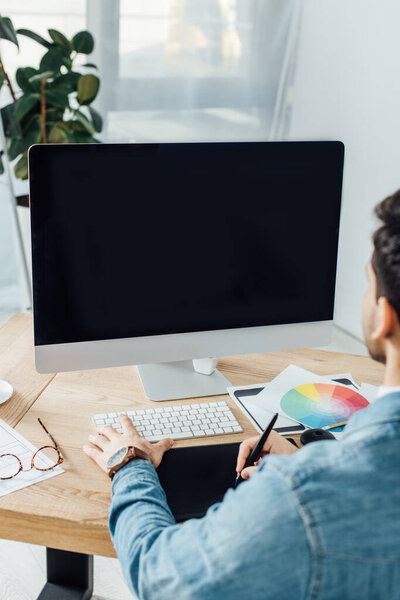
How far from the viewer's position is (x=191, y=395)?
1.26 m

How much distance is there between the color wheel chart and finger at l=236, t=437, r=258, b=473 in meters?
0.18

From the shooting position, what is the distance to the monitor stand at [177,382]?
1.26 meters

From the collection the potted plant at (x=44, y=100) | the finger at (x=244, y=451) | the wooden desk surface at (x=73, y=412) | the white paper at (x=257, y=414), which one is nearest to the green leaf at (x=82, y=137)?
the potted plant at (x=44, y=100)

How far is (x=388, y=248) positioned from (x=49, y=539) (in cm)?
64

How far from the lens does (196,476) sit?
1008mm

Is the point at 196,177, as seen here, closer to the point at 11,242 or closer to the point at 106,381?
the point at 106,381

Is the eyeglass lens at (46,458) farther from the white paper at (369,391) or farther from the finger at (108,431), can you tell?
the white paper at (369,391)

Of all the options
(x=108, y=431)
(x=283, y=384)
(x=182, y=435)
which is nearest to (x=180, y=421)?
(x=182, y=435)

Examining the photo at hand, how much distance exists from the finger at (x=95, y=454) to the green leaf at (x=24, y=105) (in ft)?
5.91

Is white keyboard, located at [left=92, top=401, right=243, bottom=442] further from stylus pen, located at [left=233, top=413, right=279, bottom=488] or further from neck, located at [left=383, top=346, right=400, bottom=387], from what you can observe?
neck, located at [left=383, top=346, right=400, bottom=387]

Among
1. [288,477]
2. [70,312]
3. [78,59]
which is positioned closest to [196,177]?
[70,312]

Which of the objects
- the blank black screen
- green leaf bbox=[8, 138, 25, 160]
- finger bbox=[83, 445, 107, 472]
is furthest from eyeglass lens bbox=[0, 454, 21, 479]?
green leaf bbox=[8, 138, 25, 160]

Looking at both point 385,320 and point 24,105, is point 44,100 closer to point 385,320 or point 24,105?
point 24,105

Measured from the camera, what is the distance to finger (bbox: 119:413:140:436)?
105 centimetres
